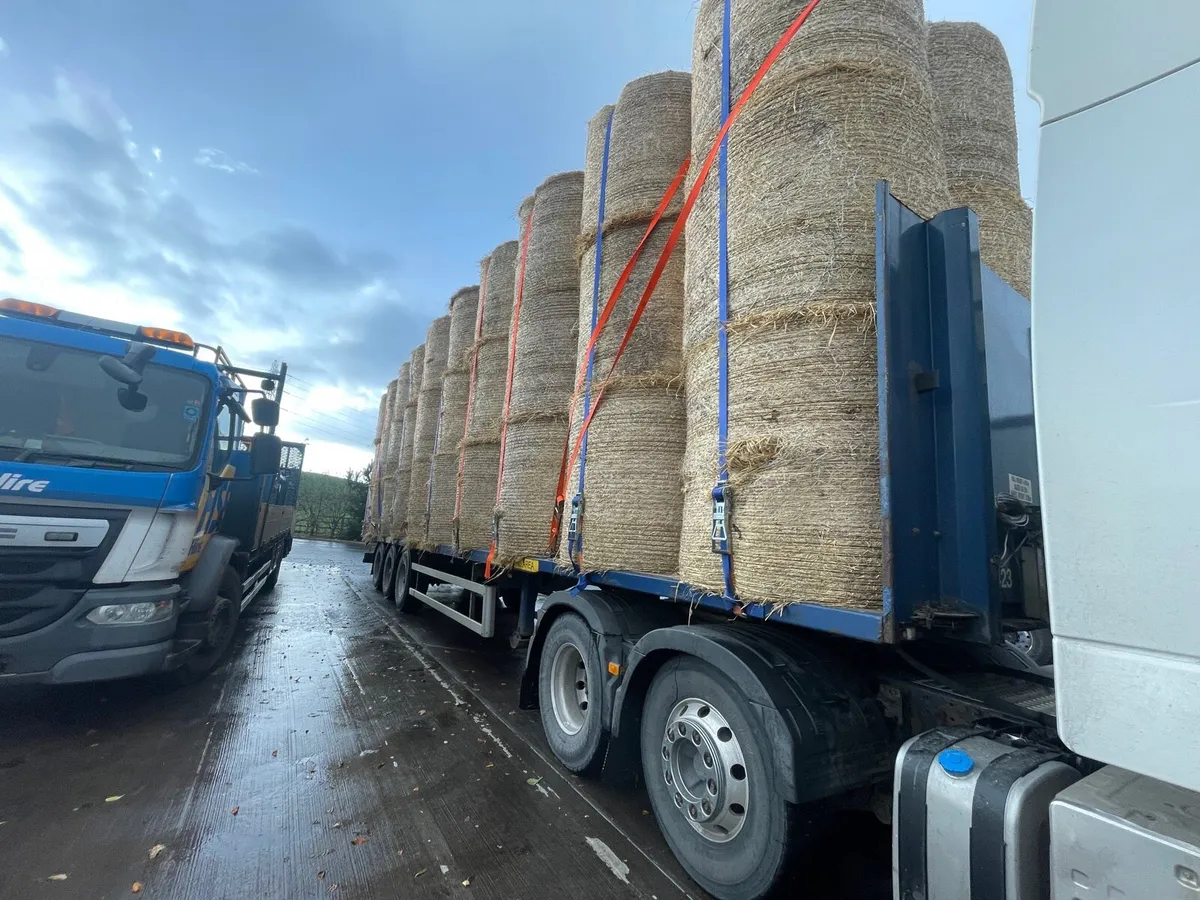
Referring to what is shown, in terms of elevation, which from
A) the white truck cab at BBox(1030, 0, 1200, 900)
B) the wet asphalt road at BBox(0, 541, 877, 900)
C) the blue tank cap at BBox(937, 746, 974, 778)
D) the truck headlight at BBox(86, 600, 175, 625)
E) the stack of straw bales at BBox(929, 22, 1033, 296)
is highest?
the stack of straw bales at BBox(929, 22, 1033, 296)

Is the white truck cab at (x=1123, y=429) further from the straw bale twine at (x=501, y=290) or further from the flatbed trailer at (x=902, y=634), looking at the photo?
the straw bale twine at (x=501, y=290)

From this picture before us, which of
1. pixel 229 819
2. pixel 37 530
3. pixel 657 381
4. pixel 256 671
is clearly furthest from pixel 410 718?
pixel 657 381

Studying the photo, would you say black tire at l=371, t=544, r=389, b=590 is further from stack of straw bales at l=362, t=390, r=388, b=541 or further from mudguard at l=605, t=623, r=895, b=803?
mudguard at l=605, t=623, r=895, b=803

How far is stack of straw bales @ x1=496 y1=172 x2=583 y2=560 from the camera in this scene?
5199mm

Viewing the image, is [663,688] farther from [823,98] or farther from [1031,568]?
[823,98]

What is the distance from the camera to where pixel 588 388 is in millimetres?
4156

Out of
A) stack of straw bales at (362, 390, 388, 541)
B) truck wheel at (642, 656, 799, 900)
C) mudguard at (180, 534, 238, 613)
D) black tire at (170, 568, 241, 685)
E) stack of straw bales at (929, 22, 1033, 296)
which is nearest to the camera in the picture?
truck wheel at (642, 656, 799, 900)

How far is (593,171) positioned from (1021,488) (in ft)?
13.1

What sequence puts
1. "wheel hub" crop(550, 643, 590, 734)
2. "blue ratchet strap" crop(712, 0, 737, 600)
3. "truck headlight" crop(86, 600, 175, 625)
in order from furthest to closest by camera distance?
"truck headlight" crop(86, 600, 175, 625) < "wheel hub" crop(550, 643, 590, 734) < "blue ratchet strap" crop(712, 0, 737, 600)

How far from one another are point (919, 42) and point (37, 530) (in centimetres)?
622

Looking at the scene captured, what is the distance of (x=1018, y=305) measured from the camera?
2570 mm

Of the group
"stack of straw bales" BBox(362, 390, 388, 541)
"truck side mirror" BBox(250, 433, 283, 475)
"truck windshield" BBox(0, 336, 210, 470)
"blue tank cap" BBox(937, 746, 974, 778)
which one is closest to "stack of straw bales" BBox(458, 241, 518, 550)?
"truck side mirror" BBox(250, 433, 283, 475)

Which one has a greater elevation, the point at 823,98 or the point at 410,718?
the point at 823,98

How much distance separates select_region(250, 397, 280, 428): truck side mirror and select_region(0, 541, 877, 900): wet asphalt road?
2519 millimetres
